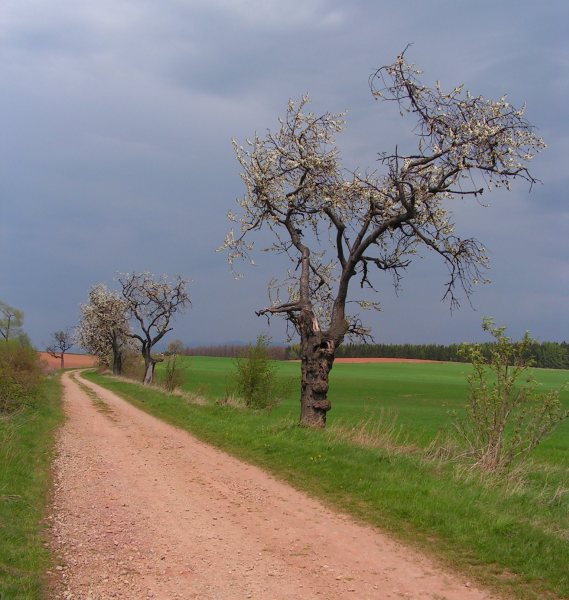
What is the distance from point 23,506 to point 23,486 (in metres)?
1.16

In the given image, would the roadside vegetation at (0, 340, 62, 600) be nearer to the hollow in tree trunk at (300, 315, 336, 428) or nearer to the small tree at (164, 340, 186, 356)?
the hollow in tree trunk at (300, 315, 336, 428)

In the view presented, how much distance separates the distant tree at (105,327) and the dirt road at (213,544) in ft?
137

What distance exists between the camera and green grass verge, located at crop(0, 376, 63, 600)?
209 inches

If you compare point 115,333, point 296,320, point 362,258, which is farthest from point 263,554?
point 115,333

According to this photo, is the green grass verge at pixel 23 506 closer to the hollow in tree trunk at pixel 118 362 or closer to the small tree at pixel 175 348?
the small tree at pixel 175 348

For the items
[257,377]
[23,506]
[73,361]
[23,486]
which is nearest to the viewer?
[23,506]

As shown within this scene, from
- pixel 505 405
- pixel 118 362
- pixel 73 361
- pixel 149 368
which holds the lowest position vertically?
pixel 73 361

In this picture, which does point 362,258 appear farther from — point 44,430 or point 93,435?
point 44,430

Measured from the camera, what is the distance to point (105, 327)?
58531 millimetres

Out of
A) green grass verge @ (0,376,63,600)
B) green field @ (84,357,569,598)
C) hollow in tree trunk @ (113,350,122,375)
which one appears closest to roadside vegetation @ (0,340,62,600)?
green grass verge @ (0,376,63,600)

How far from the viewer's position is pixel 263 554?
20.9 feet

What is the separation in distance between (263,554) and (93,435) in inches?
406

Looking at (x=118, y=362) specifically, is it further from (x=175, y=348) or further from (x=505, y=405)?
(x=505, y=405)

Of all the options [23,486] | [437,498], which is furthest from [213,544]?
[23,486]
